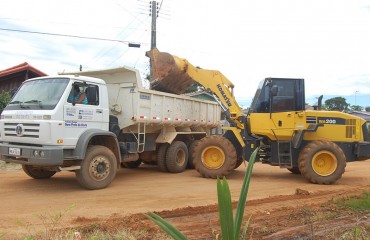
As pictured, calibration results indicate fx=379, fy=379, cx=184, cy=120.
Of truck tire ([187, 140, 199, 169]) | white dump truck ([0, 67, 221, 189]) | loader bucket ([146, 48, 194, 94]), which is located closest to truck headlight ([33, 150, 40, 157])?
white dump truck ([0, 67, 221, 189])

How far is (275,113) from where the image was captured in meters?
10.3

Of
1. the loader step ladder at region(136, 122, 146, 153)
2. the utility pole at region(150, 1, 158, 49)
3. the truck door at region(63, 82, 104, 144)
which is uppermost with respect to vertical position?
the utility pole at region(150, 1, 158, 49)

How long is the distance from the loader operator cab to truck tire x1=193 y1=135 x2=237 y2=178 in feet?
4.57

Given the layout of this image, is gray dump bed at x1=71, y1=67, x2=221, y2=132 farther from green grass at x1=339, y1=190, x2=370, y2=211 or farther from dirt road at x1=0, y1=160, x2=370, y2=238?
green grass at x1=339, y1=190, x2=370, y2=211

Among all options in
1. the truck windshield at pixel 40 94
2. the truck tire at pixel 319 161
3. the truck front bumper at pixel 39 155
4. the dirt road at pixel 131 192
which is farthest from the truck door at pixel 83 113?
the truck tire at pixel 319 161

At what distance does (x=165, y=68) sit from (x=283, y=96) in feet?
11.6

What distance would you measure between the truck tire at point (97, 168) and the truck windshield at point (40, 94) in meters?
1.37

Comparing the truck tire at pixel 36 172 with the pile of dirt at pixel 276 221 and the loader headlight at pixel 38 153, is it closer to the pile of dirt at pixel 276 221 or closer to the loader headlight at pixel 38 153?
the loader headlight at pixel 38 153

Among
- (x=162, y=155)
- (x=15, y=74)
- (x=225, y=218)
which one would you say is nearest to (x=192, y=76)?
(x=162, y=155)

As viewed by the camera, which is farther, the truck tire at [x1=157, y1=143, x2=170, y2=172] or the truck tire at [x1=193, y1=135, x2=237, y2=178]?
the truck tire at [x1=157, y1=143, x2=170, y2=172]

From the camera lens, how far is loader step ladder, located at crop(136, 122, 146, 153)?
10.4 m

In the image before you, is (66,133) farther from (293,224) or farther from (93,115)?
(293,224)

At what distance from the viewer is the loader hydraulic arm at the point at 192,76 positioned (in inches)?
444

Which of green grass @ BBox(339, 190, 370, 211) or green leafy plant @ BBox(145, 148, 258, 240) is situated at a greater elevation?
green leafy plant @ BBox(145, 148, 258, 240)
